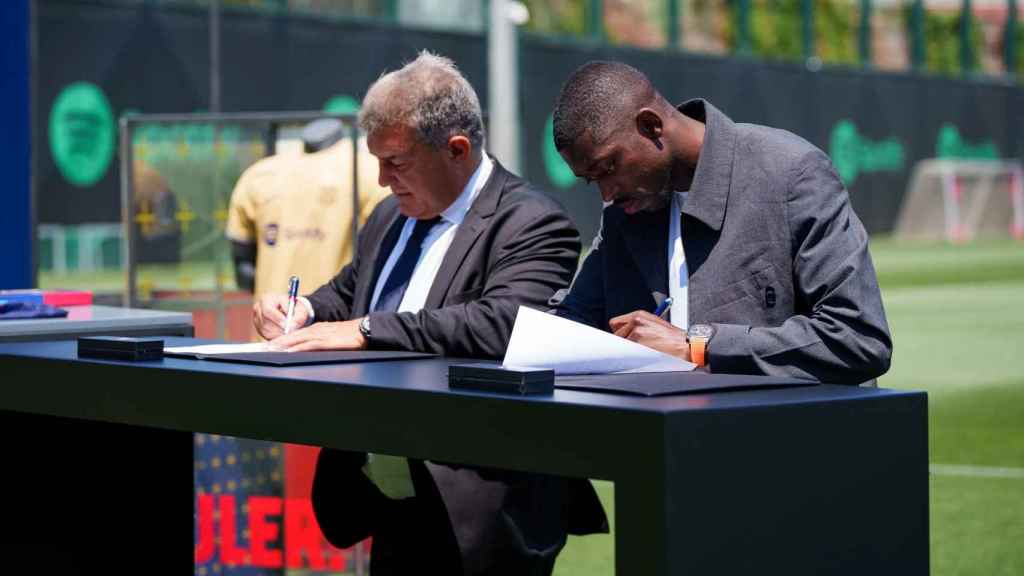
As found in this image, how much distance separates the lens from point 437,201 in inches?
151

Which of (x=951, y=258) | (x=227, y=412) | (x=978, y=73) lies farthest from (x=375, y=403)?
(x=978, y=73)

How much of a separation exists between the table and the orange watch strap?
1.34ft

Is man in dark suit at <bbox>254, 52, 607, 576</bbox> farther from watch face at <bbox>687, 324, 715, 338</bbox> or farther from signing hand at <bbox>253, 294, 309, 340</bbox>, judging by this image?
watch face at <bbox>687, 324, 715, 338</bbox>

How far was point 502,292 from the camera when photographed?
3652 millimetres

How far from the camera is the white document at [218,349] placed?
327 centimetres

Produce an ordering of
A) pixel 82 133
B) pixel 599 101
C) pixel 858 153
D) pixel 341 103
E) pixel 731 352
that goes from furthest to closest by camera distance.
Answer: pixel 858 153, pixel 341 103, pixel 82 133, pixel 599 101, pixel 731 352

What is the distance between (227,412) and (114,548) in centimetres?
157

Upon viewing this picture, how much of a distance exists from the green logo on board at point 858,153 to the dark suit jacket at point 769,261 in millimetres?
25772

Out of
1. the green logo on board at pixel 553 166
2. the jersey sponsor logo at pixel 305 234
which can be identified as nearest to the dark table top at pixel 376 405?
the jersey sponsor logo at pixel 305 234

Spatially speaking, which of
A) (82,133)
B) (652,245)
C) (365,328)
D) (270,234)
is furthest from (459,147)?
(82,133)

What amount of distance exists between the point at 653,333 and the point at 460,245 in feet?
2.84

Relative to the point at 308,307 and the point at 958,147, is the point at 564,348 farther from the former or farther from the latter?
the point at 958,147

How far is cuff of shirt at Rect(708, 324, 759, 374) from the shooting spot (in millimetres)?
2945

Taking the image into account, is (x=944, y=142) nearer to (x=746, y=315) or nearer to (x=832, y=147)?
(x=832, y=147)
